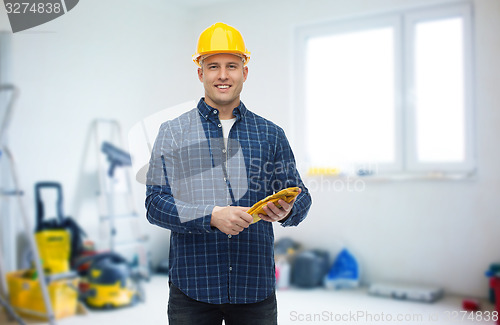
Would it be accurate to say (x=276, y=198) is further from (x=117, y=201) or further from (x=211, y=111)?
(x=117, y=201)

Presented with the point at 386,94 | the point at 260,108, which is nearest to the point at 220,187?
the point at 260,108

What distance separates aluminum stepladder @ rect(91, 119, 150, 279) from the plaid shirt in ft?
6.05

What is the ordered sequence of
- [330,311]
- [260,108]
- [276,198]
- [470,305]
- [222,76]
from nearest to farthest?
[276,198] → [222,76] → [260,108] → [330,311] → [470,305]

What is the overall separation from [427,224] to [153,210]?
2360 millimetres

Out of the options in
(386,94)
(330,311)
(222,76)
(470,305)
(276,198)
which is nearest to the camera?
(276,198)

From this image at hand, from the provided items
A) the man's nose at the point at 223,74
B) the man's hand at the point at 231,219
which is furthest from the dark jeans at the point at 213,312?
the man's nose at the point at 223,74

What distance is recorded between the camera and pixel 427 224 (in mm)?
2848

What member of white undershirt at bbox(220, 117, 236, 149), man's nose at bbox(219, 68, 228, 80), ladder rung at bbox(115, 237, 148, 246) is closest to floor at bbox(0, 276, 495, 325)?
ladder rung at bbox(115, 237, 148, 246)

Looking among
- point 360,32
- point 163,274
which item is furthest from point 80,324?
point 360,32

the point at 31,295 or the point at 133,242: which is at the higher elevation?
the point at 133,242

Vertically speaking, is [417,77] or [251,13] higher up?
[251,13]

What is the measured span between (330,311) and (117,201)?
4.76 feet

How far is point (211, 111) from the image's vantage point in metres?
0.99

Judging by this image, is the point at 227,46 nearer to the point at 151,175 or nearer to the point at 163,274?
the point at 151,175
